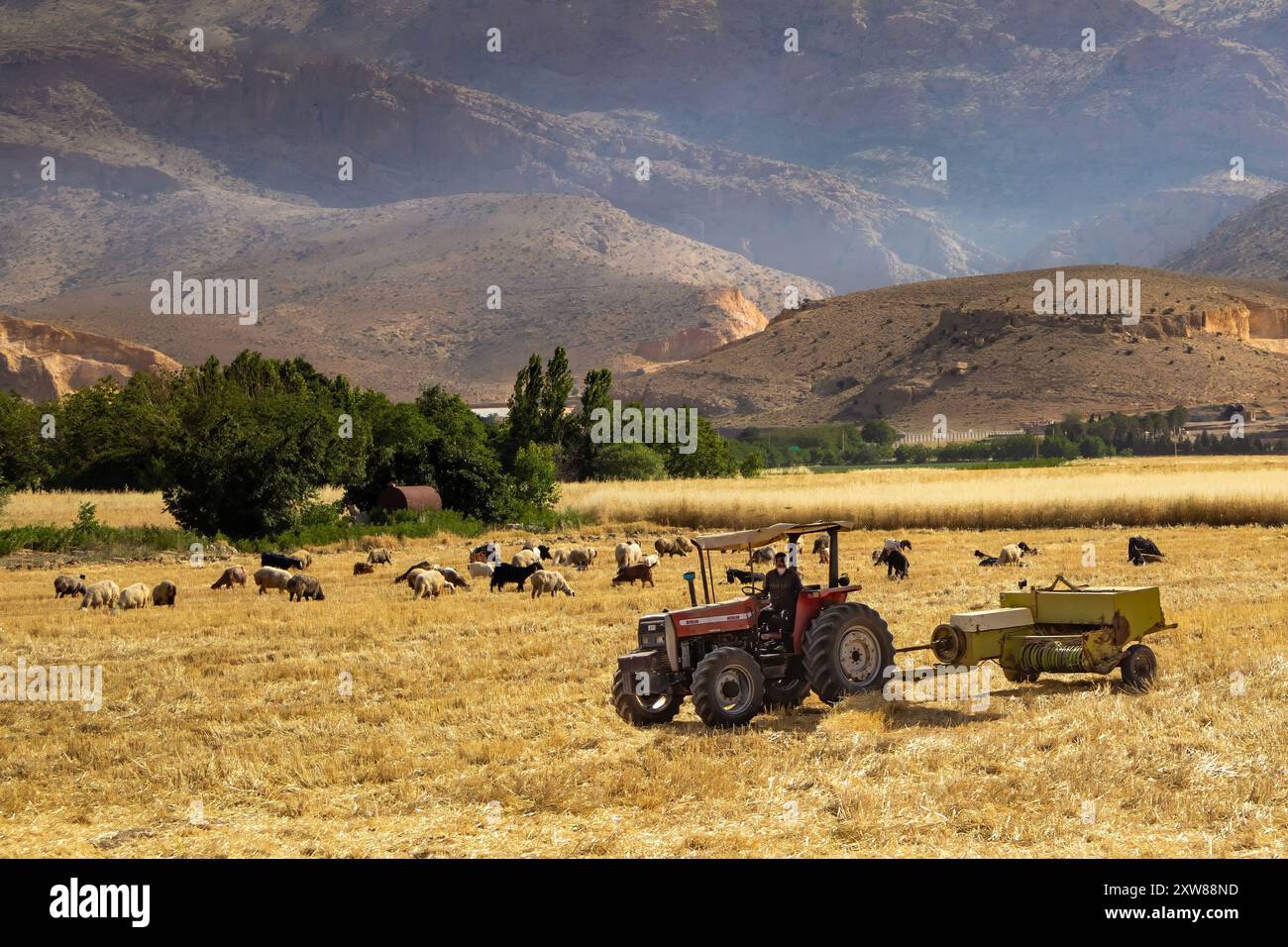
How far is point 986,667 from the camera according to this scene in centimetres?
1731

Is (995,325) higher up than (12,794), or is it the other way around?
(995,325)

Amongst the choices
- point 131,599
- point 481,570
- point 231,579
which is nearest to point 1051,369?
point 481,570

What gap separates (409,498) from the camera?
55.9 m

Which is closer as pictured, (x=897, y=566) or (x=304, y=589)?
(x=304, y=589)

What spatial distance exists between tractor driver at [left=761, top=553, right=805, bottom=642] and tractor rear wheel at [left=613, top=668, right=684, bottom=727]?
1405 millimetres

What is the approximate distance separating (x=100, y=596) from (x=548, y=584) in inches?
394

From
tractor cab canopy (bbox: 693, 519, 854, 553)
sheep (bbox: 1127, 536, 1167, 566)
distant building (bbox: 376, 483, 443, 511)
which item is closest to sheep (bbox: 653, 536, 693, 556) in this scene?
sheep (bbox: 1127, 536, 1167, 566)

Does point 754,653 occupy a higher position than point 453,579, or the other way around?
point 754,653

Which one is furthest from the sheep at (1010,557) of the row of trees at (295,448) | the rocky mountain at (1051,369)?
the rocky mountain at (1051,369)

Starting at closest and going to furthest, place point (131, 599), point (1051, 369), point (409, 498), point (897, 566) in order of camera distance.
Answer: point (131, 599)
point (897, 566)
point (409, 498)
point (1051, 369)

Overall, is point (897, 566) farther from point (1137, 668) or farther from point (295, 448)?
point (295, 448)

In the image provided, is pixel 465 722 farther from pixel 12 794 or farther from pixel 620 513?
pixel 620 513
